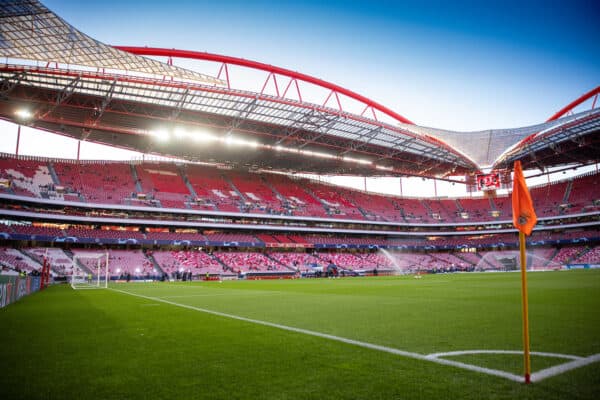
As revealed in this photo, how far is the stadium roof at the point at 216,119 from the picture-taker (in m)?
29.6

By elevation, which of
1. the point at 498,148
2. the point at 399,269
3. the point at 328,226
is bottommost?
the point at 399,269

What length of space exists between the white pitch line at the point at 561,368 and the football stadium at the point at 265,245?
0.14ft

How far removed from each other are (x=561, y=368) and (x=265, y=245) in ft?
166

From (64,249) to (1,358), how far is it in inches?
1696

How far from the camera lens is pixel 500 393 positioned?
3354 mm

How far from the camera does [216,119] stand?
40.8m

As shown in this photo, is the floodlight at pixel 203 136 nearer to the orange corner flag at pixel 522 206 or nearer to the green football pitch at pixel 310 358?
the green football pitch at pixel 310 358

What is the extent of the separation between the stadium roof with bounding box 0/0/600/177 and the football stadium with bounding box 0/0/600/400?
0.26 metres

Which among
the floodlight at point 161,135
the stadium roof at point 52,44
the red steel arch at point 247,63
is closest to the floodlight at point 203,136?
the floodlight at point 161,135

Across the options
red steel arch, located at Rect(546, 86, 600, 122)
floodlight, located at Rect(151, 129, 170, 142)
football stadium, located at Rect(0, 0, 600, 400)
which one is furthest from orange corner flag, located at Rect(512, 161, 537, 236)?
red steel arch, located at Rect(546, 86, 600, 122)

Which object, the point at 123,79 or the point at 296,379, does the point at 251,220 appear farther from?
the point at 296,379

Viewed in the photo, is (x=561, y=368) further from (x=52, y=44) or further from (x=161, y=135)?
(x=161, y=135)

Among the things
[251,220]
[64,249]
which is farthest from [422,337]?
[251,220]

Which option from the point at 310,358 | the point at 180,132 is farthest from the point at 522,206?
the point at 180,132
